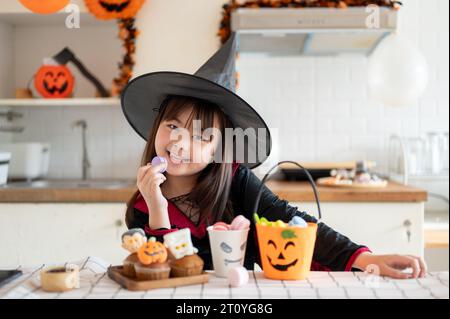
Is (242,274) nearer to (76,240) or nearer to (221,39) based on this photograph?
(76,240)

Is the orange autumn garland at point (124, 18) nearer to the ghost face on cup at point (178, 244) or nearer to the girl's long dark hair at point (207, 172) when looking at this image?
the girl's long dark hair at point (207, 172)

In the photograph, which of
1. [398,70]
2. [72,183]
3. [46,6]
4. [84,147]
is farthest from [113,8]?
[398,70]

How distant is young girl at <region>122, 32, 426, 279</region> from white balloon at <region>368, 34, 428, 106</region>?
1.11 metres

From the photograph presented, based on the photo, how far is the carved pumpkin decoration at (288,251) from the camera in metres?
0.79

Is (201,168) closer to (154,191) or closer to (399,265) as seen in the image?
(154,191)

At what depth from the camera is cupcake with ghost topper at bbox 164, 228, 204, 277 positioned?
768mm

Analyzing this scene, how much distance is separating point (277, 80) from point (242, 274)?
1970 millimetres

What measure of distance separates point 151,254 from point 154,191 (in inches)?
11.5

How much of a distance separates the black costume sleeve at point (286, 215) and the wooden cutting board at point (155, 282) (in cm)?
20

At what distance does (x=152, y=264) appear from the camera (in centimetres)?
75

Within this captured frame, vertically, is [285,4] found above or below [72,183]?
above
